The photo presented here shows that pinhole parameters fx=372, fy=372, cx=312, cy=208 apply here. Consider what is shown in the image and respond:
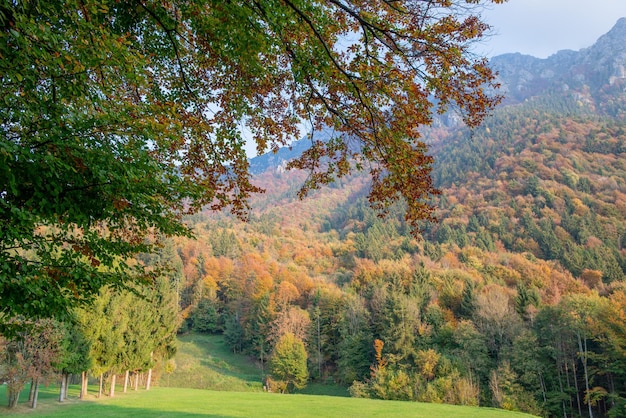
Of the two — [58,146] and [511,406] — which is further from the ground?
[58,146]

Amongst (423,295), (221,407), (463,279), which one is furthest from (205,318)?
(221,407)

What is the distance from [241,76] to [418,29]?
3057mm

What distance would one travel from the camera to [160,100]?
6.27m

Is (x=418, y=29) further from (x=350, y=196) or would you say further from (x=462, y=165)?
(x=350, y=196)

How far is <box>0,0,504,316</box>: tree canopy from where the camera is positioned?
4074 millimetres

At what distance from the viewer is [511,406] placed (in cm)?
2706

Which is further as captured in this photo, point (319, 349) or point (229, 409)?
point (319, 349)

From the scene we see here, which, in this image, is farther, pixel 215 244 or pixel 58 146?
pixel 215 244

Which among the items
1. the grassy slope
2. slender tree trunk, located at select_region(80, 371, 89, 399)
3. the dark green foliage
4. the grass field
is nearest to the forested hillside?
the dark green foliage

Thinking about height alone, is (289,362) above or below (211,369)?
above

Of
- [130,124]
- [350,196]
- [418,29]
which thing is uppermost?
[350,196]

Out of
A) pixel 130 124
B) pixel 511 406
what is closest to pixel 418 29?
pixel 130 124

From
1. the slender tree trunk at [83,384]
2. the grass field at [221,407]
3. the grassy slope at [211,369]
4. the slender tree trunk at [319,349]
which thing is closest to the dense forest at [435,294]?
the slender tree trunk at [319,349]

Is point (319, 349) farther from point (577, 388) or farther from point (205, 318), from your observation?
point (577, 388)
